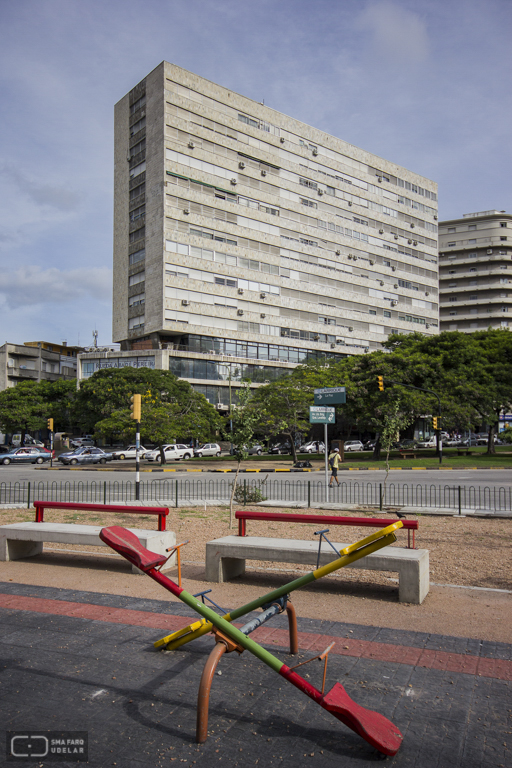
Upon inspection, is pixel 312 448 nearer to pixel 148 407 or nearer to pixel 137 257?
pixel 148 407

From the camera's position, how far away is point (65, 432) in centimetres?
6644

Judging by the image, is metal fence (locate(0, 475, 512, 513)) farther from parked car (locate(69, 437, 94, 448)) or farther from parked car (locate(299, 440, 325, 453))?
parked car (locate(69, 437, 94, 448))

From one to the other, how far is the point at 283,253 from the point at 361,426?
27244 mm

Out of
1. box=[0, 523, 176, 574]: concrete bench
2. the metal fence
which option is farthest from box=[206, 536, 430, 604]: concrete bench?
the metal fence

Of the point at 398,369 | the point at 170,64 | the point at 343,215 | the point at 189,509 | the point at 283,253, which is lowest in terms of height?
the point at 189,509

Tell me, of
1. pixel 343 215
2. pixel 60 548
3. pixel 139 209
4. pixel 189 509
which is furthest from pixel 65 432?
pixel 60 548

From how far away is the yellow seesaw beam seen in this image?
12.6 ft

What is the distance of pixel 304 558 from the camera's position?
7.09 m

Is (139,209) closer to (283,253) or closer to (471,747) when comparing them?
(283,253)

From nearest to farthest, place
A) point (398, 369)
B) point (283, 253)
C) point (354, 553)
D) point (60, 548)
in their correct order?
point (354, 553) → point (60, 548) → point (398, 369) → point (283, 253)

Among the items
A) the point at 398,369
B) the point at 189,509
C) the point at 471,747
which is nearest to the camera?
the point at 471,747

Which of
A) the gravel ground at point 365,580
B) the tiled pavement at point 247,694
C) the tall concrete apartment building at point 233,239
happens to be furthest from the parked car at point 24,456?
the tiled pavement at point 247,694

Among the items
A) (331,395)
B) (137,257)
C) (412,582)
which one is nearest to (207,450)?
(137,257)

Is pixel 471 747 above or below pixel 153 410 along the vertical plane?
below
